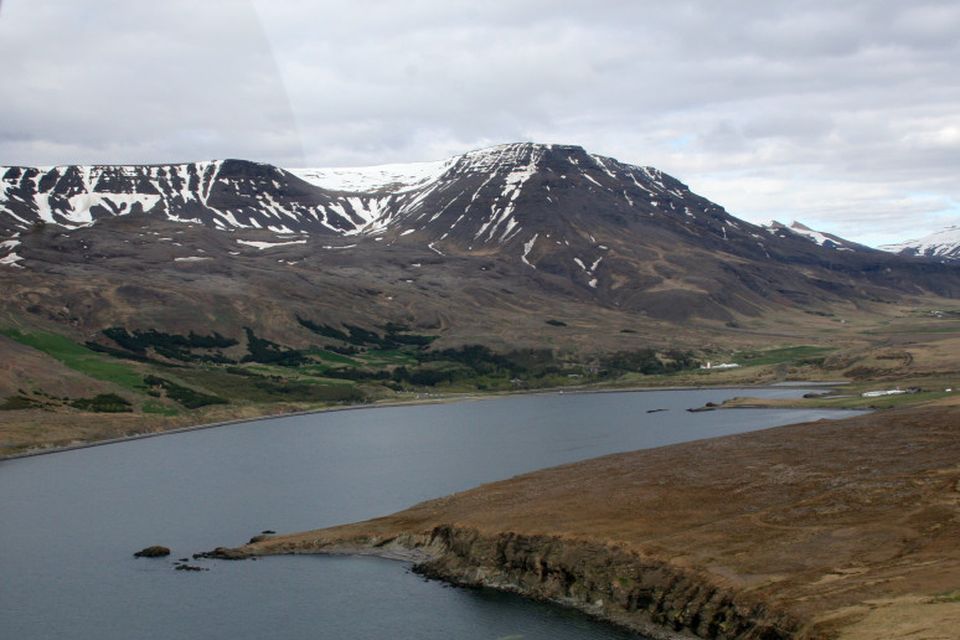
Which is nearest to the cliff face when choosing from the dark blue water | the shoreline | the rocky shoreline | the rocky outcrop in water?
the rocky shoreline

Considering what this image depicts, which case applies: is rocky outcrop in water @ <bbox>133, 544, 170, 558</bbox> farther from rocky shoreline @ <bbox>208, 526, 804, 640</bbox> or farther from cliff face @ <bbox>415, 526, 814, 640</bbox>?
cliff face @ <bbox>415, 526, 814, 640</bbox>

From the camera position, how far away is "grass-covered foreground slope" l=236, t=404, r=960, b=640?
147 ft

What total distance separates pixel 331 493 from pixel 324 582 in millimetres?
32813

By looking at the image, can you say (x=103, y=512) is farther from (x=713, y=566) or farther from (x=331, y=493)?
(x=713, y=566)

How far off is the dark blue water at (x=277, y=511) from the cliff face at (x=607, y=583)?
1711 mm

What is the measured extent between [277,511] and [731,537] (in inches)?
1775

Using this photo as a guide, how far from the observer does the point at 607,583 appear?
55.3 meters

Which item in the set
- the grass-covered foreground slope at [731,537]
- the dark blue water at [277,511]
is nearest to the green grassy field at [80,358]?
the dark blue water at [277,511]

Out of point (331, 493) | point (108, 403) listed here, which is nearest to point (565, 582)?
point (331, 493)

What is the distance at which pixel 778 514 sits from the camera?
197 feet

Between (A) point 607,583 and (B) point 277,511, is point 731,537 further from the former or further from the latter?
(B) point 277,511

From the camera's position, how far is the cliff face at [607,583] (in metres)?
46.7

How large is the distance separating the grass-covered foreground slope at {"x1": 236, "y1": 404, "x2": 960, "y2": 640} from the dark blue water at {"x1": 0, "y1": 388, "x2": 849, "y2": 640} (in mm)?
3107

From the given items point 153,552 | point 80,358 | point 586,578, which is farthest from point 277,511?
point 80,358
